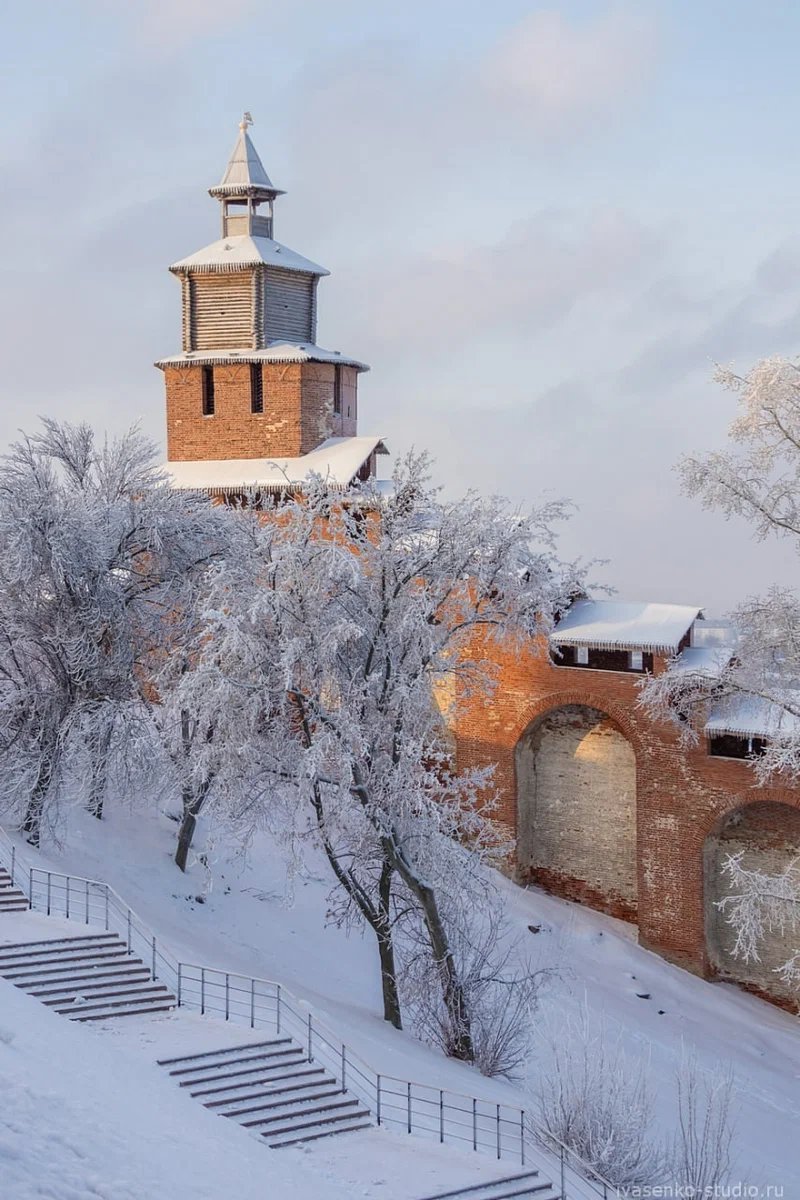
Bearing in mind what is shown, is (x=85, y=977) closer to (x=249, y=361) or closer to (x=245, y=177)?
(x=249, y=361)

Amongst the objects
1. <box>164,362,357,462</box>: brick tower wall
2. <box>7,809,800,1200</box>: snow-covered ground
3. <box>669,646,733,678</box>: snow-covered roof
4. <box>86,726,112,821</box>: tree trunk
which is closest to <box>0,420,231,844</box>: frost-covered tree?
<box>86,726,112,821</box>: tree trunk

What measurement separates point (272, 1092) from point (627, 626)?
13.5 meters

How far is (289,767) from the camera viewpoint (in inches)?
625

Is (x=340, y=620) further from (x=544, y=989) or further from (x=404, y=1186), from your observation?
(x=544, y=989)

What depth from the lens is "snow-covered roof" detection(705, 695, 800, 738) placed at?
68.5 feet

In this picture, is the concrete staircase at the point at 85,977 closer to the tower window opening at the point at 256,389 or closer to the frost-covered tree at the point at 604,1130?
the frost-covered tree at the point at 604,1130

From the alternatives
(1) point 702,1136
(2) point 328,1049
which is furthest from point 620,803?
(2) point 328,1049

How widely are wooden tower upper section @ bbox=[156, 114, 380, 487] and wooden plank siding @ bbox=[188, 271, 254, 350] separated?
28 mm

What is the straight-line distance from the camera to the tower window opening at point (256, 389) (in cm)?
3198

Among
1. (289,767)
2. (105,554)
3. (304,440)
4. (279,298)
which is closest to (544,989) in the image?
(289,767)

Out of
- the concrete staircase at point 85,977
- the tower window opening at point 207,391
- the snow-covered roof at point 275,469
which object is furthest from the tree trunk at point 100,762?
the tower window opening at point 207,391

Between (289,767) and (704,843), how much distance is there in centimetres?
1039

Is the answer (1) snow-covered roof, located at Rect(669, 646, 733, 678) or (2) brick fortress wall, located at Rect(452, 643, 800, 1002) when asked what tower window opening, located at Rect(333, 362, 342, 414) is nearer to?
(2) brick fortress wall, located at Rect(452, 643, 800, 1002)

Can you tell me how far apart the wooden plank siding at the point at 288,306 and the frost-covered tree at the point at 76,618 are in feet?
41.0
